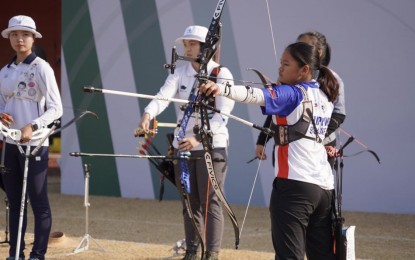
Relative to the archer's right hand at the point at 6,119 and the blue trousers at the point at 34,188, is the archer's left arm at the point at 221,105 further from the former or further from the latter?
the archer's right hand at the point at 6,119

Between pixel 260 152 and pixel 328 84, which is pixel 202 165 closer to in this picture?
pixel 260 152

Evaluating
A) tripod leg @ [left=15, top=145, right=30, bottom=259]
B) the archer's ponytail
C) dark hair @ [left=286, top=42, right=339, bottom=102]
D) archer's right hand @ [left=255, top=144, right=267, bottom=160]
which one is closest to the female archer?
dark hair @ [left=286, top=42, right=339, bottom=102]

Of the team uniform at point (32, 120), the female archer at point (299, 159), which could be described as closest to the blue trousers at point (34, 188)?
the team uniform at point (32, 120)

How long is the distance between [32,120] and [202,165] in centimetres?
113

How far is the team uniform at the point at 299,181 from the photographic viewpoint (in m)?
4.02

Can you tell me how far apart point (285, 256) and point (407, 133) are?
16.4 feet

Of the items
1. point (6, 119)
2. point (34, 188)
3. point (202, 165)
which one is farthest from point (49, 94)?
point (202, 165)

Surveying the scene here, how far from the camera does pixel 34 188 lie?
531 cm

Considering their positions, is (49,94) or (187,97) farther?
(187,97)

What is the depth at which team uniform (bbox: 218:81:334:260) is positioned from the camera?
13.2ft

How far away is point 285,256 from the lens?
4016mm

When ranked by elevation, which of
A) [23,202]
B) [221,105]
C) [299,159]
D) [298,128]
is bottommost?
[23,202]

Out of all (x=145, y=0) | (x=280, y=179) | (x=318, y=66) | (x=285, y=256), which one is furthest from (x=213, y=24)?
(x=145, y=0)

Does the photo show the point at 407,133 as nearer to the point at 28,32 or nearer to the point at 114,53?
the point at 114,53
